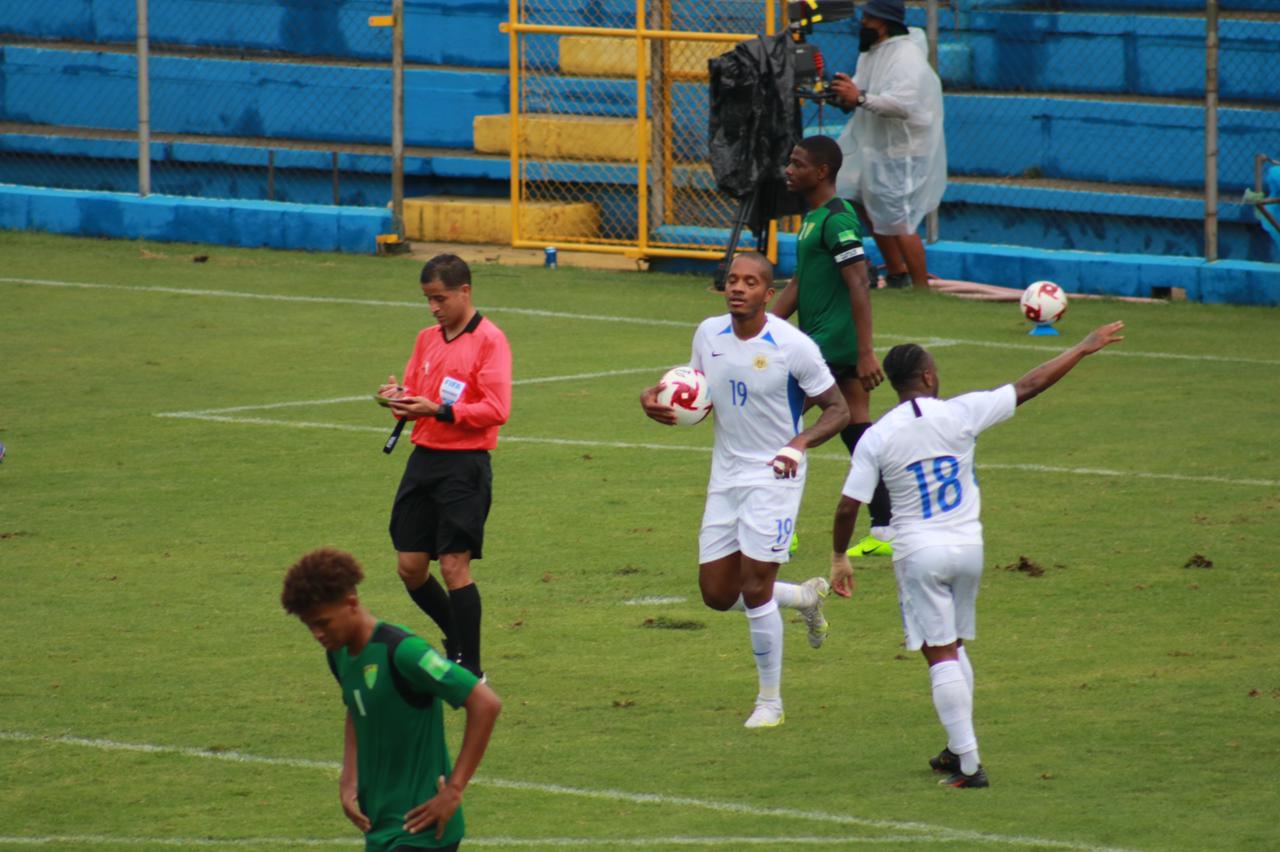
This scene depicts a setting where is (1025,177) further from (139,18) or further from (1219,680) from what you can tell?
(1219,680)

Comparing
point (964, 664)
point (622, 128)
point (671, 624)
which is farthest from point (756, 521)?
point (622, 128)

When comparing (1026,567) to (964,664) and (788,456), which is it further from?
(964,664)

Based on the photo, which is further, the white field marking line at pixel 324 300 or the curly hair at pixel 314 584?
the white field marking line at pixel 324 300

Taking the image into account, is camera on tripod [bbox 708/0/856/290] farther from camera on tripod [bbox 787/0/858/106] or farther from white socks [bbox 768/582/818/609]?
white socks [bbox 768/582/818/609]

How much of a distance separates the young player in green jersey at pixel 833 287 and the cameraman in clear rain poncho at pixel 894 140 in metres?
9.11

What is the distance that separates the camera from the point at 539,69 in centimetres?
2658

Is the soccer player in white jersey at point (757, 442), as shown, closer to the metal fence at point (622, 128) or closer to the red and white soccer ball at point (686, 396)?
the red and white soccer ball at point (686, 396)

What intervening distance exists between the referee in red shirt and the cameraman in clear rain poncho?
1138 centimetres

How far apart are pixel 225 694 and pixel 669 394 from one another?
7.30 ft

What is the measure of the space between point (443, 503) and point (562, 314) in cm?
1094

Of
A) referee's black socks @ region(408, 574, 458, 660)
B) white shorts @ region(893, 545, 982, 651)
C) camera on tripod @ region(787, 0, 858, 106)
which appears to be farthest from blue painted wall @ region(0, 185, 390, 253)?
white shorts @ region(893, 545, 982, 651)

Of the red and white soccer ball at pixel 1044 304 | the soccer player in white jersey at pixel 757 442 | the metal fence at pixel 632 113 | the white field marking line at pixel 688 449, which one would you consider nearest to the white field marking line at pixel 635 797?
the soccer player in white jersey at pixel 757 442

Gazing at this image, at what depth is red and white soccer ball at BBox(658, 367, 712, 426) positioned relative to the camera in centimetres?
847

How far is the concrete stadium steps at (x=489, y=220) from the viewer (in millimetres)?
23609
